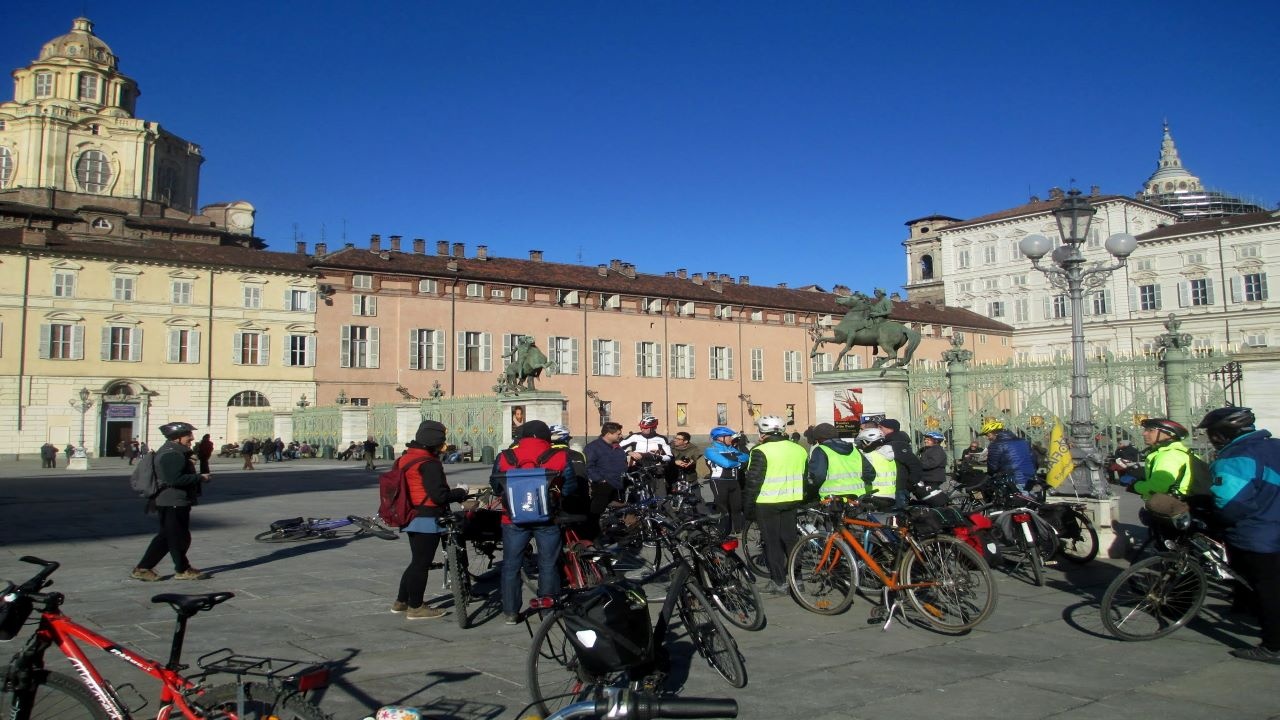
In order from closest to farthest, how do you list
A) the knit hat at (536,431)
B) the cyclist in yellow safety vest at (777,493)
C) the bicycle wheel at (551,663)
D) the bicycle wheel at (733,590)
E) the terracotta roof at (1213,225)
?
the bicycle wheel at (551,663), the bicycle wheel at (733,590), the knit hat at (536,431), the cyclist in yellow safety vest at (777,493), the terracotta roof at (1213,225)

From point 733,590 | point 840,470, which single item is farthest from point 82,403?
point 733,590

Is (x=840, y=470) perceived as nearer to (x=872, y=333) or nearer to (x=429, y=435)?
(x=429, y=435)

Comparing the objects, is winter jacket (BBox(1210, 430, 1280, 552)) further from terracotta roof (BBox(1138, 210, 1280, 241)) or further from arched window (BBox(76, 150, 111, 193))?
arched window (BBox(76, 150, 111, 193))

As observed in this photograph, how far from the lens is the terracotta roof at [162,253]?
4425cm

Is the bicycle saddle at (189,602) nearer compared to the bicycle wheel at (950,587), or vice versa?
the bicycle saddle at (189,602)

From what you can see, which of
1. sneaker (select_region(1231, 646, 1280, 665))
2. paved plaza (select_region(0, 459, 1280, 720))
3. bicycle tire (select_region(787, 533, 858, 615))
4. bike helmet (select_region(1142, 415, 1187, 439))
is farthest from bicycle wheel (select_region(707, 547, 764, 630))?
bike helmet (select_region(1142, 415, 1187, 439))

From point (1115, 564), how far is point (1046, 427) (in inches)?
496

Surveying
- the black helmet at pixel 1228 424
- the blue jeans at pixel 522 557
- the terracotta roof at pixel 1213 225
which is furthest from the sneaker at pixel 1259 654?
the terracotta roof at pixel 1213 225

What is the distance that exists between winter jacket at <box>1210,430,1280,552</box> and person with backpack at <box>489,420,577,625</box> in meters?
4.35

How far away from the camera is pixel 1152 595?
6.62 meters

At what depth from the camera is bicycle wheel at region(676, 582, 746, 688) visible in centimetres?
542

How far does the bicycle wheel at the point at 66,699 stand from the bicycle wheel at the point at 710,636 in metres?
3.03

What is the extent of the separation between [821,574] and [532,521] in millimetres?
2397

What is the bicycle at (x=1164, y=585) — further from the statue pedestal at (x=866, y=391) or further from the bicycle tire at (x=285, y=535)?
the statue pedestal at (x=866, y=391)
